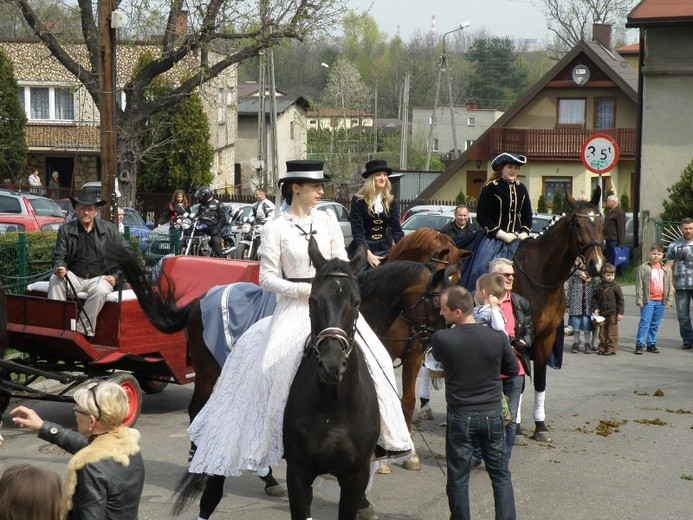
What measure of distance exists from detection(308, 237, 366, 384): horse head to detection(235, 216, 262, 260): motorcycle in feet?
51.3

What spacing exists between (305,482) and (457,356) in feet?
4.28

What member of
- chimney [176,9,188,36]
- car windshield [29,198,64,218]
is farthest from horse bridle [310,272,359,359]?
car windshield [29,198,64,218]

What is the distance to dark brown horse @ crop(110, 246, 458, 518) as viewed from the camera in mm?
8484

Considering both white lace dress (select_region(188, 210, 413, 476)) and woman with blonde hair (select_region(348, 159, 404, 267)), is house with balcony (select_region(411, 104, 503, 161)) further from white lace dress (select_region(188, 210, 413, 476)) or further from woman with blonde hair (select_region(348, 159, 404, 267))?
white lace dress (select_region(188, 210, 413, 476))

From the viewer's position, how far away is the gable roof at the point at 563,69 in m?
46.8

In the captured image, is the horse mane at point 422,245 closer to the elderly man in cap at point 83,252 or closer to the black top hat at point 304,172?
the black top hat at point 304,172

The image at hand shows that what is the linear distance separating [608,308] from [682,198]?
11562 millimetres

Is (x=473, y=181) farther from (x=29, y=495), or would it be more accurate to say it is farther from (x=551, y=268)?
(x=29, y=495)

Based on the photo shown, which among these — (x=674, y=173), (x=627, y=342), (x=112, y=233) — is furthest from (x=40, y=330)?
(x=674, y=173)

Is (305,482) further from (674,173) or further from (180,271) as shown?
(674,173)

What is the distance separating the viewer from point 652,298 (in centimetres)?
1683

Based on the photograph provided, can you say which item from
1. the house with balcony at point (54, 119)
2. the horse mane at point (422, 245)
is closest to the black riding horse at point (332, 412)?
the horse mane at point (422, 245)

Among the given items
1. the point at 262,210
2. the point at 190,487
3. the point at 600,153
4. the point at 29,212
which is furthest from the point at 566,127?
the point at 190,487

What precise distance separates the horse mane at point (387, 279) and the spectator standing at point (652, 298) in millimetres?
8993
